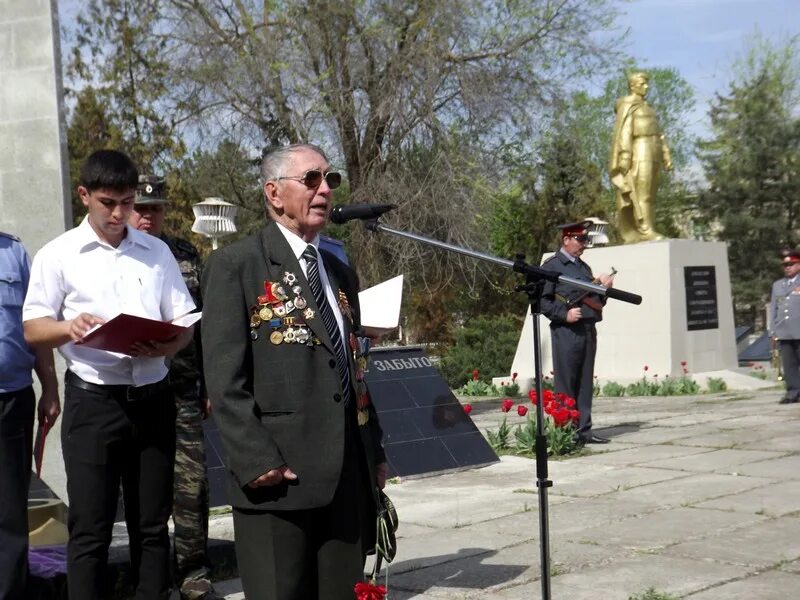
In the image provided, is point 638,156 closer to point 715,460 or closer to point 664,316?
point 664,316

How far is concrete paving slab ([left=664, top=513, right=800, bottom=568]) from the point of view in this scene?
5449 mm

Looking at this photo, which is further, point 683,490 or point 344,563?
point 683,490

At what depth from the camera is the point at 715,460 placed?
892cm

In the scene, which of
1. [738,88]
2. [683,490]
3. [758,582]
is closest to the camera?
[758,582]

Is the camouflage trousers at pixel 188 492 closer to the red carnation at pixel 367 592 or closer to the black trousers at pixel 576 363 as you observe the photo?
the red carnation at pixel 367 592

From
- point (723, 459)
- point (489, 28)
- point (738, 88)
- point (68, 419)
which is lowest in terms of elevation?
point (723, 459)

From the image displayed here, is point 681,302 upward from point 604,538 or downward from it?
upward

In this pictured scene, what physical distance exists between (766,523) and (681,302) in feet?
39.7

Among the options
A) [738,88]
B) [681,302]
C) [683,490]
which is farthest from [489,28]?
[738,88]

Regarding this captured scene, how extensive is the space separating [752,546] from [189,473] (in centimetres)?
301

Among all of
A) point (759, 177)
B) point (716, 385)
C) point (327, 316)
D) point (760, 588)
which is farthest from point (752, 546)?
point (759, 177)

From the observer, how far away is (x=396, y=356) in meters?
9.30

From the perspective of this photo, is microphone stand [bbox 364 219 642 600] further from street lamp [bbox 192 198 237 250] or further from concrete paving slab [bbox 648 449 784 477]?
street lamp [bbox 192 198 237 250]

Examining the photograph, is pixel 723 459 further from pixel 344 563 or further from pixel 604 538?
pixel 344 563
